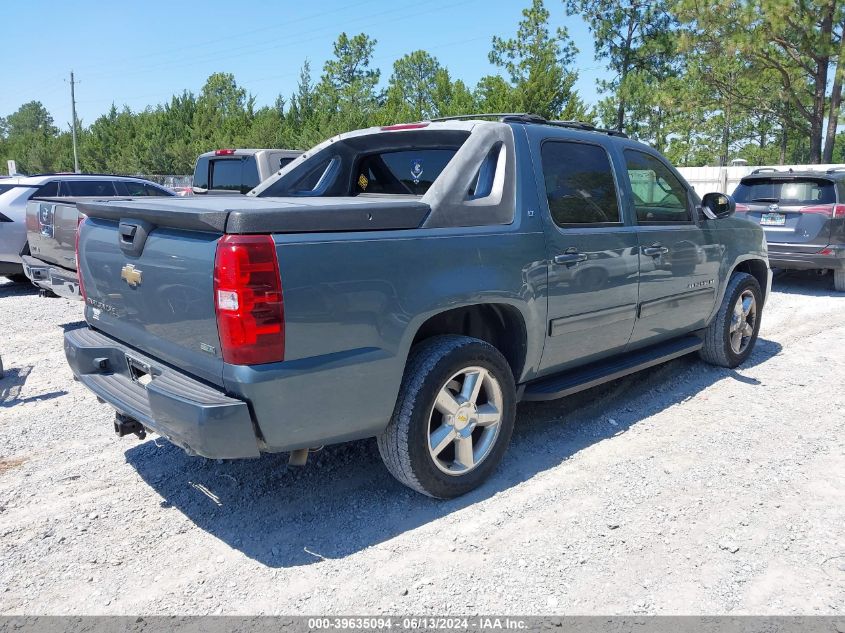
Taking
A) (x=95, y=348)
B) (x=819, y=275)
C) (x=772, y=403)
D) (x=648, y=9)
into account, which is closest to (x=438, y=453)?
(x=95, y=348)

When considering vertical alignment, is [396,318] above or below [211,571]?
above

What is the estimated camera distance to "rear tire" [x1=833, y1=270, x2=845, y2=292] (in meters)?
9.60

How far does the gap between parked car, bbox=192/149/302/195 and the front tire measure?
7.23m

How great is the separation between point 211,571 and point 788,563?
251 cm

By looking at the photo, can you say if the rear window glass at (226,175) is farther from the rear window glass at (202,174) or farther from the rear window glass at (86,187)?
the rear window glass at (86,187)

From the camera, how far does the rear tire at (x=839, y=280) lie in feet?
31.5

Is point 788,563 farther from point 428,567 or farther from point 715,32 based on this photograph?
point 715,32

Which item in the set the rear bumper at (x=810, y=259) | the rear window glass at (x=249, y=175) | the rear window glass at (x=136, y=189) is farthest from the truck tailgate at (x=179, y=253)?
the rear bumper at (x=810, y=259)

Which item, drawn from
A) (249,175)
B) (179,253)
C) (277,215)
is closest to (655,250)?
(277,215)

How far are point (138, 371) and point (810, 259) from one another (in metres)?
9.02

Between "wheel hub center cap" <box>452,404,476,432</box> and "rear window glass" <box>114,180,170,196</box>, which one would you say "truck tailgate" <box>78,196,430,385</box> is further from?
"rear window glass" <box>114,180,170,196</box>

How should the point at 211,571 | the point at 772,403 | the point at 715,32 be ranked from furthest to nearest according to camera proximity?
the point at 715,32, the point at 772,403, the point at 211,571

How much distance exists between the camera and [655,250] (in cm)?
453

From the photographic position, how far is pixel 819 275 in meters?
11.4
